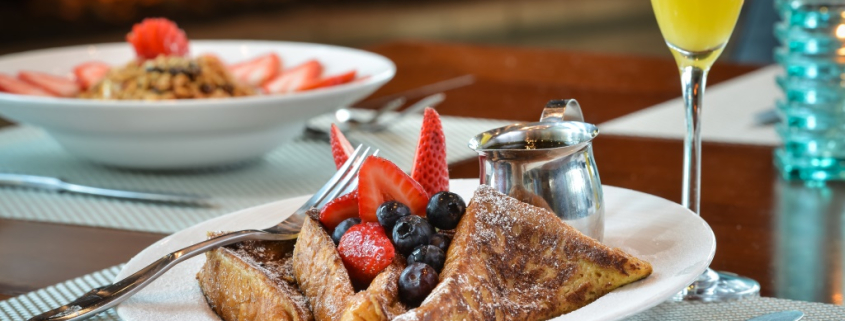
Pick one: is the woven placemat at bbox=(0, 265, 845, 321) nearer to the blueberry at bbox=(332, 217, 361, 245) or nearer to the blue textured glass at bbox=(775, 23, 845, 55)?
the blueberry at bbox=(332, 217, 361, 245)

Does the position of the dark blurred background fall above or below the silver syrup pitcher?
above

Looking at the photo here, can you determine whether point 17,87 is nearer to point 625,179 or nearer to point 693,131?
point 625,179

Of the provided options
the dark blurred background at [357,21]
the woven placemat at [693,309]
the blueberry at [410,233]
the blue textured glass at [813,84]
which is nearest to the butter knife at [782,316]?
the woven placemat at [693,309]

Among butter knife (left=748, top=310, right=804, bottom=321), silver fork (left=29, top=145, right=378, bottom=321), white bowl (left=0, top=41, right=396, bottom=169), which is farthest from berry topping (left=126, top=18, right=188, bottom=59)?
butter knife (left=748, top=310, right=804, bottom=321)

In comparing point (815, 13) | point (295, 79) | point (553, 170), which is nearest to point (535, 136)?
point (553, 170)

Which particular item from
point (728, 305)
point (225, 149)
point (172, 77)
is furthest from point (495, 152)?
point (172, 77)

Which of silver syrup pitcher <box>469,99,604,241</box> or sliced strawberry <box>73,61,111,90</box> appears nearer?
silver syrup pitcher <box>469,99,604,241</box>
